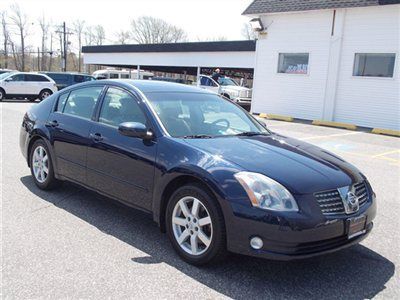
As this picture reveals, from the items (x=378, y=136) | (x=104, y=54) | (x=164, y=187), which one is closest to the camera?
(x=164, y=187)

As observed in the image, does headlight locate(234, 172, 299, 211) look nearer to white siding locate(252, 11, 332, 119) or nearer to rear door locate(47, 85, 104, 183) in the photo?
rear door locate(47, 85, 104, 183)

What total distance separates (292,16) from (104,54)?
25.6 metres

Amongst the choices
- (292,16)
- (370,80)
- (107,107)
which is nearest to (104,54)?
(292,16)

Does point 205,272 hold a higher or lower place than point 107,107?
lower

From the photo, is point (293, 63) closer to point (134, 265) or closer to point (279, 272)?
point (279, 272)

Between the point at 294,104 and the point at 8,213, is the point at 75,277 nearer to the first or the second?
the point at 8,213

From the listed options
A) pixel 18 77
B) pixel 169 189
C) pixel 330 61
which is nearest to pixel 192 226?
pixel 169 189

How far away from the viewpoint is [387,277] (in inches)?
141

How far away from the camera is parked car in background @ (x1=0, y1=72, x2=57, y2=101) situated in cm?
2353

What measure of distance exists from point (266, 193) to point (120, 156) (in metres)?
1.71

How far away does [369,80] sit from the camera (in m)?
16.4

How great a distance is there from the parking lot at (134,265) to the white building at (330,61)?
477 inches

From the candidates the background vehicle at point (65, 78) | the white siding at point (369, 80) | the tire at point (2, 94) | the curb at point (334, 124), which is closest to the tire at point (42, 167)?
the curb at point (334, 124)

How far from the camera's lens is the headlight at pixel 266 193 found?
324 centimetres
